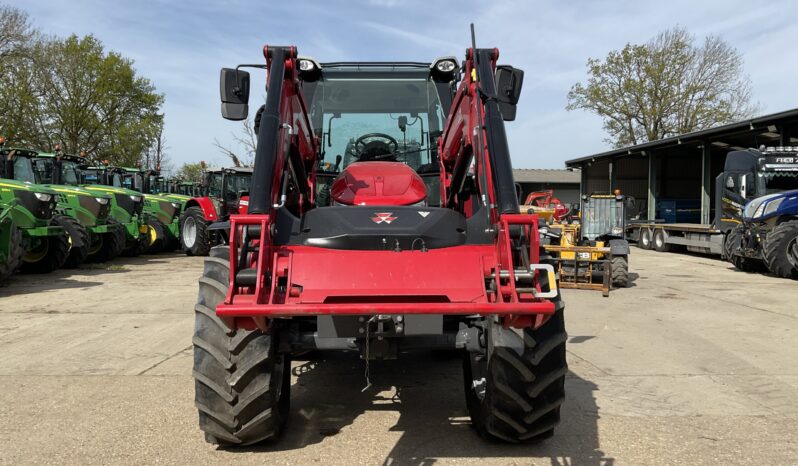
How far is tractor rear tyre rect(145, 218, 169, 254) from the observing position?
16875mm

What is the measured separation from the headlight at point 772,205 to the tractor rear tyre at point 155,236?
15049 millimetres

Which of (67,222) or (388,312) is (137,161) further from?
(388,312)

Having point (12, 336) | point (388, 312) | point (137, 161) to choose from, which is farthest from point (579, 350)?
point (137, 161)

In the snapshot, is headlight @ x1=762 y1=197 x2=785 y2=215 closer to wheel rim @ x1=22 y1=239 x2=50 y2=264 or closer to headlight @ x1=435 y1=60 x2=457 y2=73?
headlight @ x1=435 y1=60 x2=457 y2=73

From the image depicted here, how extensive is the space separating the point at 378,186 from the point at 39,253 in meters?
10.3

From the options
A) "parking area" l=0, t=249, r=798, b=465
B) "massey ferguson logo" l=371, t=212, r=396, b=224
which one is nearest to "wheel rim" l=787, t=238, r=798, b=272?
"parking area" l=0, t=249, r=798, b=465

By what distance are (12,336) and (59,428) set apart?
11.2ft

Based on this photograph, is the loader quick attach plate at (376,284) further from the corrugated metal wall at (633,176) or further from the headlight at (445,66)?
the corrugated metal wall at (633,176)

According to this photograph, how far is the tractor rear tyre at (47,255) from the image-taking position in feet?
39.8

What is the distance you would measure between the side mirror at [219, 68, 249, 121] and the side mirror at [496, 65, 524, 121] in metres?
1.65

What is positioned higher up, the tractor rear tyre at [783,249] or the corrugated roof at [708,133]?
the corrugated roof at [708,133]

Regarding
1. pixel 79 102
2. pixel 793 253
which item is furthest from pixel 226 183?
pixel 79 102

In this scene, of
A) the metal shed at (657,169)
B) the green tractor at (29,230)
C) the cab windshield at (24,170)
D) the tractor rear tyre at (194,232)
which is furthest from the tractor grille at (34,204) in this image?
the metal shed at (657,169)

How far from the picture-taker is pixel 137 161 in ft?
126
